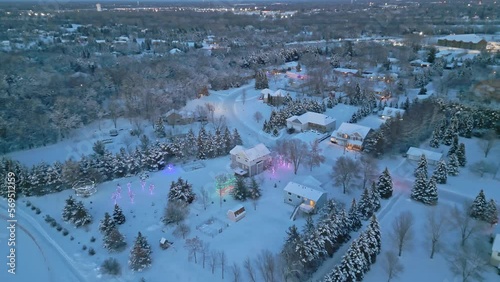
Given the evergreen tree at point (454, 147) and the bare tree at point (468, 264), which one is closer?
the bare tree at point (468, 264)

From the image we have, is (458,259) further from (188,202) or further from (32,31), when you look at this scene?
(32,31)

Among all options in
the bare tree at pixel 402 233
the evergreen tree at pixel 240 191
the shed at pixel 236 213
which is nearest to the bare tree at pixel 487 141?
the bare tree at pixel 402 233

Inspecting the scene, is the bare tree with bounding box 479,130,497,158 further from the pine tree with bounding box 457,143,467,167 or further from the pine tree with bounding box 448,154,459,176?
the pine tree with bounding box 448,154,459,176

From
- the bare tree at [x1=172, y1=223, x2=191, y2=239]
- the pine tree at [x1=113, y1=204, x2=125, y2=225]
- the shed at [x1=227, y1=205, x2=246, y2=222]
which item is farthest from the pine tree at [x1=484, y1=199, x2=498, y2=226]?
the pine tree at [x1=113, y1=204, x2=125, y2=225]

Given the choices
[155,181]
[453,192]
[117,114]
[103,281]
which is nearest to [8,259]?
[103,281]

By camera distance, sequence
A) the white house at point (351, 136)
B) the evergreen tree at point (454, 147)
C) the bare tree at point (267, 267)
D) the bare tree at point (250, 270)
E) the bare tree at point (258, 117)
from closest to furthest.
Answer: the bare tree at point (267, 267) < the bare tree at point (250, 270) < the evergreen tree at point (454, 147) < the white house at point (351, 136) < the bare tree at point (258, 117)

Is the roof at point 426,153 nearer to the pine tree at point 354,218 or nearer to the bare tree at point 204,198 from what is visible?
the pine tree at point 354,218
